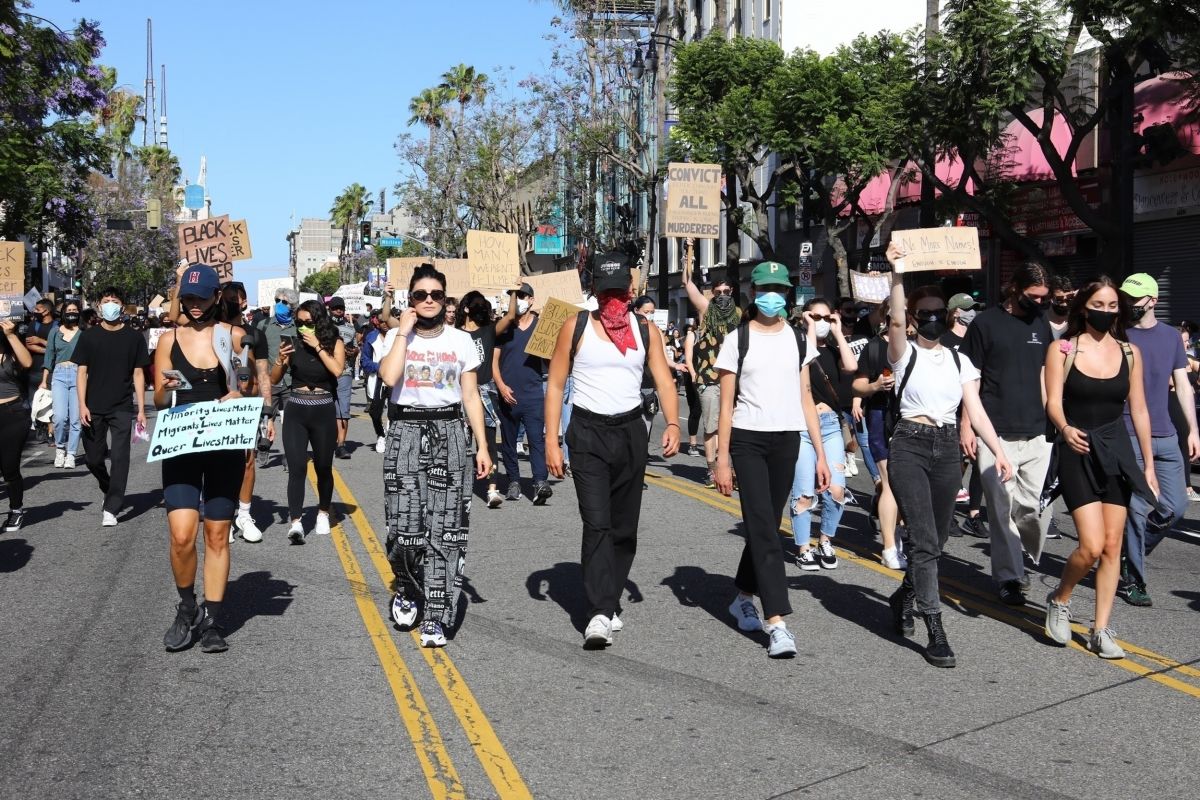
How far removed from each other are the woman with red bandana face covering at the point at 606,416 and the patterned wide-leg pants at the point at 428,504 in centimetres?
57

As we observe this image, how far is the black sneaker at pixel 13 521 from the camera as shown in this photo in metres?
11.1

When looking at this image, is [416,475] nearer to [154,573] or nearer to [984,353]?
[154,573]

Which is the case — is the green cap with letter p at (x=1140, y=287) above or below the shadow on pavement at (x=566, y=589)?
above

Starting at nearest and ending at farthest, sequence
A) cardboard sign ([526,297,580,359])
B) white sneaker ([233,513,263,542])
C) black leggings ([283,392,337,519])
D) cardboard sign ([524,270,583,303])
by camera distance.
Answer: white sneaker ([233,513,263,542]), black leggings ([283,392,337,519]), cardboard sign ([526,297,580,359]), cardboard sign ([524,270,583,303])

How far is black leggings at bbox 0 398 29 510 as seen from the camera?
435 inches

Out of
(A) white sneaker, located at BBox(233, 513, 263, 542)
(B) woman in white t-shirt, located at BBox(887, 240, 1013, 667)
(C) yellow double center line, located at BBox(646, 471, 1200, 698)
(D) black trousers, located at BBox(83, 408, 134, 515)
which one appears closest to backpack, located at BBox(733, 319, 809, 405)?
(B) woman in white t-shirt, located at BBox(887, 240, 1013, 667)

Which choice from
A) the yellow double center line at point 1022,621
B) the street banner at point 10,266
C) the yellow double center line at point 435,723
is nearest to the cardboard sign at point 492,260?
the street banner at point 10,266

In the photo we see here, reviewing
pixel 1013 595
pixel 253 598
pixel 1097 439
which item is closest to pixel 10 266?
pixel 253 598

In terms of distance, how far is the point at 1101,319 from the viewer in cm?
689

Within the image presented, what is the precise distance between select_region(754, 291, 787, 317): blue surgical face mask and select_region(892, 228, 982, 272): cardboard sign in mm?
638

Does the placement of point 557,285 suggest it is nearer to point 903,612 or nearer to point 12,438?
point 12,438

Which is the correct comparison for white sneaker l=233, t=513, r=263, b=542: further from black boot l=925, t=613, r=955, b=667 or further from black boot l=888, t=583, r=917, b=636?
black boot l=925, t=613, r=955, b=667

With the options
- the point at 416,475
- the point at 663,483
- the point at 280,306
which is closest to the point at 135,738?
the point at 416,475

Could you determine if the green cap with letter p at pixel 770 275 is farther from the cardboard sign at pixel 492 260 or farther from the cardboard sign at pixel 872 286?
the cardboard sign at pixel 492 260
